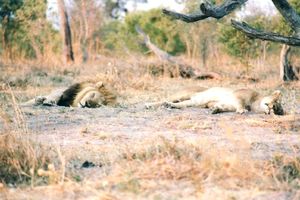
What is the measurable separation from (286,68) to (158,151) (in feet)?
33.6

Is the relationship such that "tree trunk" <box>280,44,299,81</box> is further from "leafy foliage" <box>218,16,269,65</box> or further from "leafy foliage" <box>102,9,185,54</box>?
Result: "leafy foliage" <box>102,9,185,54</box>

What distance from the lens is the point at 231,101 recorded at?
9.07 m

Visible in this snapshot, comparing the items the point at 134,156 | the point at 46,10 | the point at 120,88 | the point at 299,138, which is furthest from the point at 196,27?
the point at 134,156

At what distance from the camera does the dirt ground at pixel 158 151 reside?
13.9ft

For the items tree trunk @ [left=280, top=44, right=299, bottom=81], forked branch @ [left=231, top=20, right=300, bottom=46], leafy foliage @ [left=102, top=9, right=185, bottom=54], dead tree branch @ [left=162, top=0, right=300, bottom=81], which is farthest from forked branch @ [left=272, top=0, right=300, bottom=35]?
leafy foliage @ [left=102, top=9, right=185, bottom=54]

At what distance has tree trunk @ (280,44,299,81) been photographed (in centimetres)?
1424

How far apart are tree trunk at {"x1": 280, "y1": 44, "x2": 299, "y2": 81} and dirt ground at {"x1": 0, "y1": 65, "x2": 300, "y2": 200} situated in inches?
201

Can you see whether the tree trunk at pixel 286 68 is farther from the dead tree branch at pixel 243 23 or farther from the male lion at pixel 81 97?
the dead tree branch at pixel 243 23

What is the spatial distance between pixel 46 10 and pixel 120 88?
11.8 m

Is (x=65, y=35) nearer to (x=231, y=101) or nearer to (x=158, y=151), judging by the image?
(x=231, y=101)

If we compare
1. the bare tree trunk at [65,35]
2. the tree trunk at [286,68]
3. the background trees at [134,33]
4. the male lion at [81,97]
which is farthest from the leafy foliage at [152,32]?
the male lion at [81,97]

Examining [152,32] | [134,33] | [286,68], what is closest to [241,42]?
[286,68]

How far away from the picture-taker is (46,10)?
78.4 feet

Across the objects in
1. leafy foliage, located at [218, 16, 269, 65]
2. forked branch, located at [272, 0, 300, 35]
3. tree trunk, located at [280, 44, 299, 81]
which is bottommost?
tree trunk, located at [280, 44, 299, 81]
